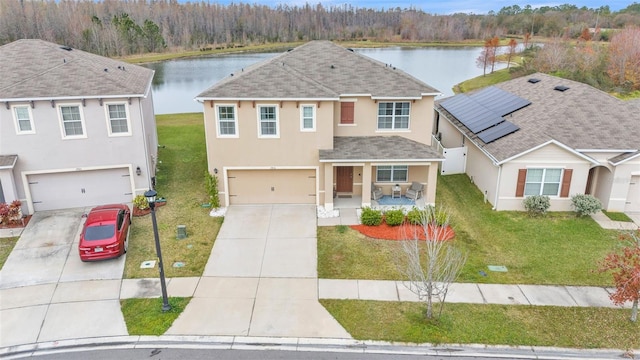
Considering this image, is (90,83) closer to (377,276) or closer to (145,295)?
(145,295)

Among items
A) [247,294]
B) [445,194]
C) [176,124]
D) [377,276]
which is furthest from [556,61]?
[247,294]

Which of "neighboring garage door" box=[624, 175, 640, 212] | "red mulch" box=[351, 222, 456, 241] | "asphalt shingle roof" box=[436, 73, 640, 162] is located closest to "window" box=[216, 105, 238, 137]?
"red mulch" box=[351, 222, 456, 241]

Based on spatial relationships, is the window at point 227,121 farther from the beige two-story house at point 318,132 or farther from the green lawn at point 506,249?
the green lawn at point 506,249

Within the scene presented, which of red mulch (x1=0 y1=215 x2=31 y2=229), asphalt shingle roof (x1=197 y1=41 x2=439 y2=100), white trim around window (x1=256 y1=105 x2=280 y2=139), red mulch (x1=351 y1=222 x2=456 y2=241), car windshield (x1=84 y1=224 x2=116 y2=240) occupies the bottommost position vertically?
red mulch (x1=351 y1=222 x2=456 y2=241)

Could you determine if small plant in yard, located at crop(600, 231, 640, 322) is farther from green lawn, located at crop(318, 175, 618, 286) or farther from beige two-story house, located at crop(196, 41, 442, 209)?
beige two-story house, located at crop(196, 41, 442, 209)

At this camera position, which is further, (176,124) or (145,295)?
(176,124)

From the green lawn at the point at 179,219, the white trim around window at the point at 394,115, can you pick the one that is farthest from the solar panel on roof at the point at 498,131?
the green lawn at the point at 179,219
